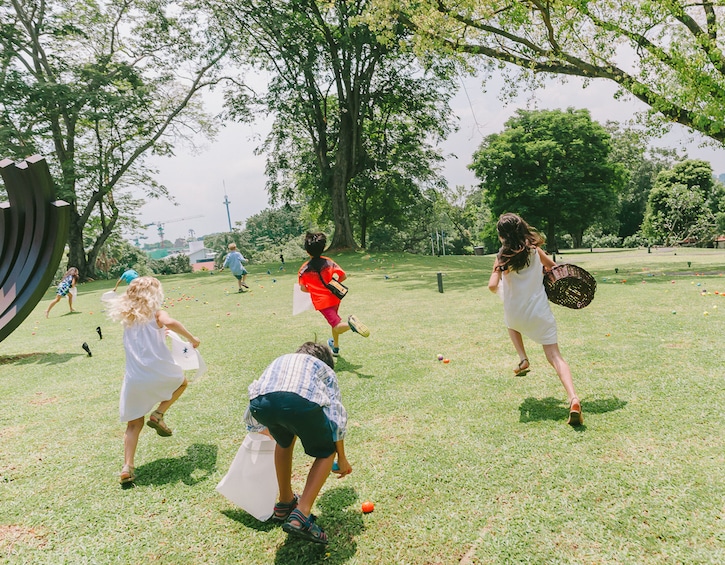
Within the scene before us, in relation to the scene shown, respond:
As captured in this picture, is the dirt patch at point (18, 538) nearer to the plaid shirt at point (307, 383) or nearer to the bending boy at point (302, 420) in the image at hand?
the bending boy at point (302, 420)

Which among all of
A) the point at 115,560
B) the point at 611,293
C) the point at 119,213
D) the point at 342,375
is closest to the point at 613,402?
the point at 342,375

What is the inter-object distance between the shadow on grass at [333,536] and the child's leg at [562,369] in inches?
95.6

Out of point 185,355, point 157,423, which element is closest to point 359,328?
point 185,355

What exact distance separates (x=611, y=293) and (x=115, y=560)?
1275cm

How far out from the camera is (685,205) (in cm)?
4628

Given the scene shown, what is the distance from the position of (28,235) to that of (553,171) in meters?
42.4

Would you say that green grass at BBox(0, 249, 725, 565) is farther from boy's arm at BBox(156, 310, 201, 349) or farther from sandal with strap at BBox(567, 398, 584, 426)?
boy's arm at BBox(156, 310, 201, 349)

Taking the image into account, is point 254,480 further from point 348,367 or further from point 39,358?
point 39,358

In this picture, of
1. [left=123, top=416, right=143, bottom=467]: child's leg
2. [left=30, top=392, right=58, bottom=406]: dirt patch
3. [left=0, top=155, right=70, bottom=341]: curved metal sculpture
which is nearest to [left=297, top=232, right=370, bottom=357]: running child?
[left=123, top=416, right=143, bottom=467]: child's leg

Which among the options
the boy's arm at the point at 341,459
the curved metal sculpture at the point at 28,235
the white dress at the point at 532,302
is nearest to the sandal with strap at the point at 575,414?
the white dress at the point at 532,302

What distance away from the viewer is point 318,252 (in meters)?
7.04

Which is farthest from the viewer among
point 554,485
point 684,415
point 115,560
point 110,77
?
point 110,77

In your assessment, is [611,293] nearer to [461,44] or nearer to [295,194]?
[461,44]

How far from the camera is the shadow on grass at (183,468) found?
432 centimetres
